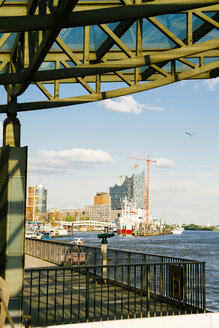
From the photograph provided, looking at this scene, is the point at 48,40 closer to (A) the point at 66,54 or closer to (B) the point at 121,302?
(A) the point at 66,54

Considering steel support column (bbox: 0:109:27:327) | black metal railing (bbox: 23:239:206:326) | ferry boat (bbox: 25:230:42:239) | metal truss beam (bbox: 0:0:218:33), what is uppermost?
metal truss beam (bbox: 0:0:218:33)

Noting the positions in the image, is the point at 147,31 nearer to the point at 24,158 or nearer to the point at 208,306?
the point at 24,158

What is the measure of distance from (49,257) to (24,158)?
1355cm

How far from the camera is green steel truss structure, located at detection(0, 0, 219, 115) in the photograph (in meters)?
4.32

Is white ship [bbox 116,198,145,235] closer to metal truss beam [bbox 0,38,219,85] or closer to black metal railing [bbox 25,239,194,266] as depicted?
black metal railing [bbox 25,239,194,266]

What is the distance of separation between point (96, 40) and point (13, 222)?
413cm

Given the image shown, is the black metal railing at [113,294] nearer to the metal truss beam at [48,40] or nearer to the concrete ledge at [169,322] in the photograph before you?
the concrete ledge at [169,322]

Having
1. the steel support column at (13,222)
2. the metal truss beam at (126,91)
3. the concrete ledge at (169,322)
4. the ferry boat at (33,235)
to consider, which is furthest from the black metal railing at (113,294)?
the ferry boat at (33,235)

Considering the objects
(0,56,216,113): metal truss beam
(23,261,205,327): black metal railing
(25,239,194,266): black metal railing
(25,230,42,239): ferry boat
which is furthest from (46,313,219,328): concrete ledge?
(25,230,42,239): ferry boat

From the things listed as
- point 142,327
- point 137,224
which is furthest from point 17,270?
point 137,224

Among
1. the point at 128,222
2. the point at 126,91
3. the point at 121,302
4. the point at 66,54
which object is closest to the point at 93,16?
the point at 66,54

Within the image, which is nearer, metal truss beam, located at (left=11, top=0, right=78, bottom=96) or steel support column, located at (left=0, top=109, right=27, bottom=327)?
metal truss beam, located at (left=11, top=0, right=78, bottom=96)

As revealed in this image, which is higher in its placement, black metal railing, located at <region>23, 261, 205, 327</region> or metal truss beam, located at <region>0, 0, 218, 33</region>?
metal truss beam, located at <region>0, 0, 218, 33</region>

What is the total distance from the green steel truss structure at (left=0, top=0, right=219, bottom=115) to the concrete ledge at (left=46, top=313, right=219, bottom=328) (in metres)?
4.21
